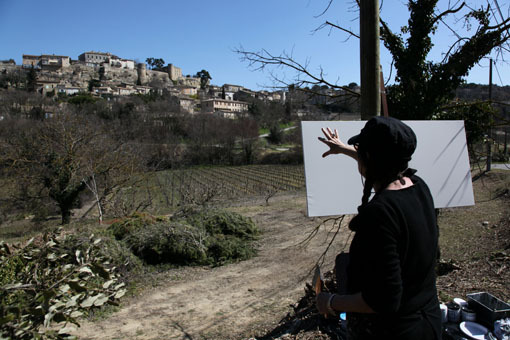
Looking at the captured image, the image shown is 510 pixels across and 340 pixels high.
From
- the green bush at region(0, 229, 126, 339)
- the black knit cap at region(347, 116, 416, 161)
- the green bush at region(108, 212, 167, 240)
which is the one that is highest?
the black knit cap at region(347, 116, 416, 161)

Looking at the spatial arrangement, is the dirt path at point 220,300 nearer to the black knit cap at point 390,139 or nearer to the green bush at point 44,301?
the green bush at point 44,301

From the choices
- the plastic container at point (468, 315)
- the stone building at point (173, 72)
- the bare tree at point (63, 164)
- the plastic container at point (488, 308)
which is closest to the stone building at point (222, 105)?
the stone building at point (173, 72)

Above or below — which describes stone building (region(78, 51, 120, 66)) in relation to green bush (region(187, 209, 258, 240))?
above

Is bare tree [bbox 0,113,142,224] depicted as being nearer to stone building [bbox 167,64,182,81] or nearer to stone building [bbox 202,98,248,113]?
stone building [bbox 202,98,248,113]

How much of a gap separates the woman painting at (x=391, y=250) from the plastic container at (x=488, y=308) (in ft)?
6.35

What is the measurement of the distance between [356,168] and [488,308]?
159 centimetres

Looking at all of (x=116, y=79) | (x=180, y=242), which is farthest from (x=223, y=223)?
(x=116, y=79)

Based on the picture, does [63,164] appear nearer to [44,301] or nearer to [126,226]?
[126,226]

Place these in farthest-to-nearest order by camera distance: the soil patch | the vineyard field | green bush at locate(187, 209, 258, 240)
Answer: the vineyard field
green bush at locate(187, 209, 258, 240)
the soil patch

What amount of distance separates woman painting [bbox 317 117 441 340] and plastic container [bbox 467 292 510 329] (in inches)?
76.2

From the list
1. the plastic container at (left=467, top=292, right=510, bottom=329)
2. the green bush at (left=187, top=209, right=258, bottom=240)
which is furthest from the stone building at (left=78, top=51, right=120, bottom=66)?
the plastic container at (left=467, top=292, right=510, bottom=329)

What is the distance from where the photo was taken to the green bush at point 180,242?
8945 millimetres

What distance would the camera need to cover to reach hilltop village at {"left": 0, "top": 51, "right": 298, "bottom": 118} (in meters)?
95.4

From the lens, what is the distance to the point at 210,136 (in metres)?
48.3
